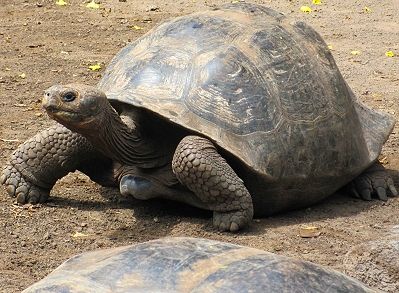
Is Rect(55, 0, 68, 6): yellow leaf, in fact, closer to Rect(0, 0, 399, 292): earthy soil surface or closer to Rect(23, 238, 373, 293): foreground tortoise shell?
Rect(0, 0, 399, 292): earthy soil surface

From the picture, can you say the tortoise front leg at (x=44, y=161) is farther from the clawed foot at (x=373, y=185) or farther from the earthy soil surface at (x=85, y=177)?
the clawed foot at (x=373, y=185)

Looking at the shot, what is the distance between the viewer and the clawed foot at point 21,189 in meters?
5.88

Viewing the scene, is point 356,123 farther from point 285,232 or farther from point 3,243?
point 3,243

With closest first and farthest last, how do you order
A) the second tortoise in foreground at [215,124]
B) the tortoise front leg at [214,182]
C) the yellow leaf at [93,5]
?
the tortoise front leg at [214,182], the second tortoise in foreground at [215,124], the yellow leaf at [93,5]

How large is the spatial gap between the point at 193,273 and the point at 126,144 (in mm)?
3088

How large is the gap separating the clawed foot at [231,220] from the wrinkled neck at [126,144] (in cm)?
49

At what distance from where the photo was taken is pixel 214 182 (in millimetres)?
5359

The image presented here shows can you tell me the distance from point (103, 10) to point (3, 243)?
6.88 metres

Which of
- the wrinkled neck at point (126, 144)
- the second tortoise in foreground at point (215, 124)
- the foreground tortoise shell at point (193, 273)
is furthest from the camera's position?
the wrinkled neck at point (126, 144)

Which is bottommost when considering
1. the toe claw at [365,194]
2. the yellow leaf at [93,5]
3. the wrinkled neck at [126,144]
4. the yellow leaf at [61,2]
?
the yellow leaf at [61,2]

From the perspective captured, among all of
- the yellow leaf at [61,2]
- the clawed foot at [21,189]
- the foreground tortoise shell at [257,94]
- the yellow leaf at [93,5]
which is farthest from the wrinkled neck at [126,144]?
the yellow leaf at [61,2]

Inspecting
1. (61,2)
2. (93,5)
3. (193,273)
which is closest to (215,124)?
(193,273)

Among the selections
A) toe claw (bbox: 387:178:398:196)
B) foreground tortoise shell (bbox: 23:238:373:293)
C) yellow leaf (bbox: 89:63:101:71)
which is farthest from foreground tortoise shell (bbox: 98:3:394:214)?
yellow leaf (bbox: 89:63:101:71)

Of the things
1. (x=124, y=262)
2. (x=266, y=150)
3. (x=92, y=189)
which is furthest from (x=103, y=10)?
(x=124, y=262)
